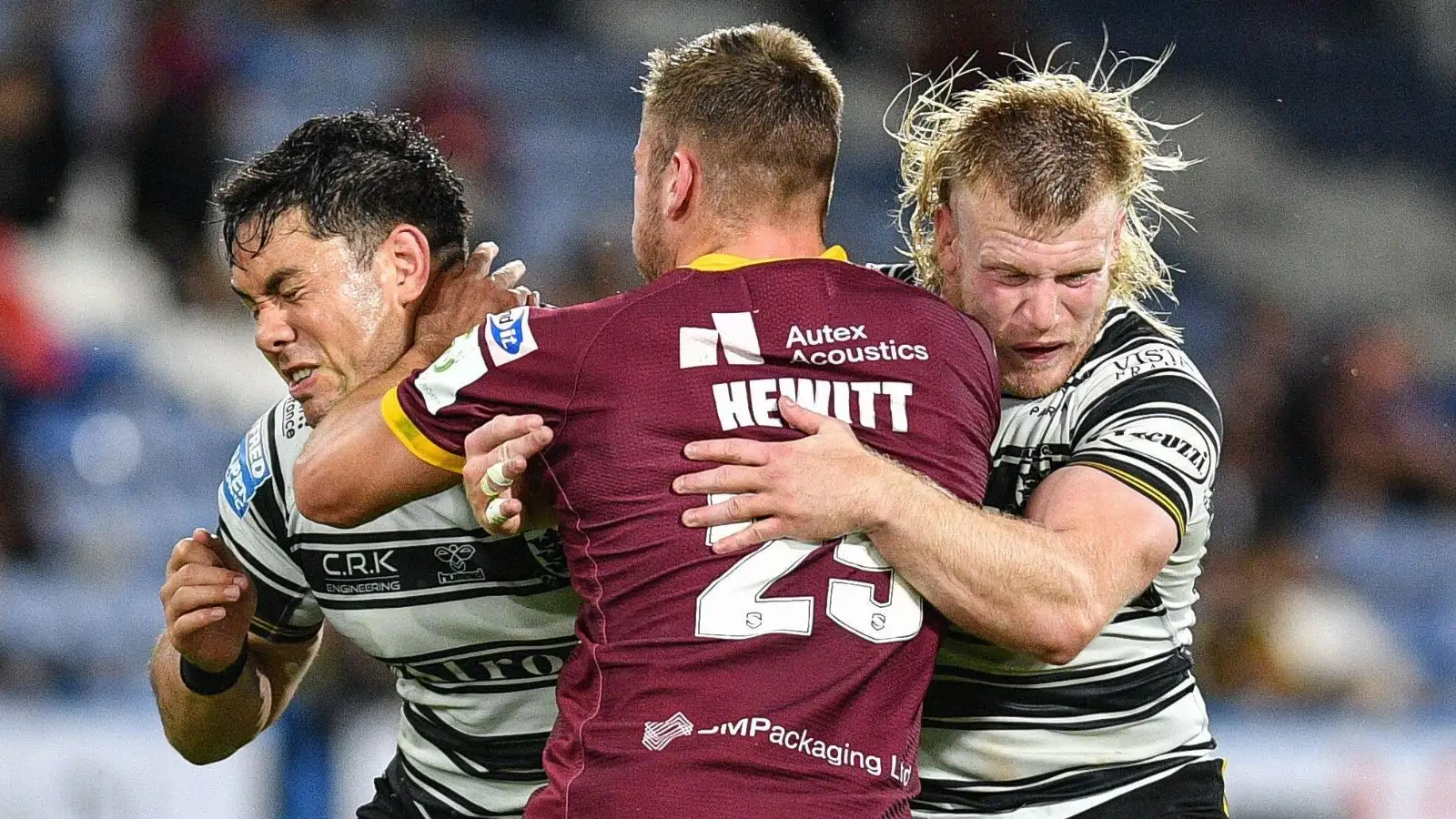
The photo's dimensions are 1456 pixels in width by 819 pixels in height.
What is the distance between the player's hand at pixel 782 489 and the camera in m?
2.71

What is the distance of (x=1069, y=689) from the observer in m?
3.25

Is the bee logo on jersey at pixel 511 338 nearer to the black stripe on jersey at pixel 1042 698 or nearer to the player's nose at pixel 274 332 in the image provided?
the player's nose at pixel 274 332

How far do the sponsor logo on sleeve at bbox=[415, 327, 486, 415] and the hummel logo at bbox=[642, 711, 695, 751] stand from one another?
60 cm

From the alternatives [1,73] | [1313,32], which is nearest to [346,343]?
[1,73]

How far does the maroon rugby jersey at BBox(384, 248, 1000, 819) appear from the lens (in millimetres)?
2654

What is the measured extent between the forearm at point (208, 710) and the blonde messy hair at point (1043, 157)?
1.62 metres

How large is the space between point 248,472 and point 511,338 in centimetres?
112

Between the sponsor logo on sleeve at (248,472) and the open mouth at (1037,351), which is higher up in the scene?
the open mouth at (1037,351)

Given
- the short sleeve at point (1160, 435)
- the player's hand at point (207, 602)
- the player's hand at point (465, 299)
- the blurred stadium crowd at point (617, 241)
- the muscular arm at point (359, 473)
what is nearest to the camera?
the muscular arm at point (359, 473)

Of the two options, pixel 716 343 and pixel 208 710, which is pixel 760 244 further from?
pixel 208 710

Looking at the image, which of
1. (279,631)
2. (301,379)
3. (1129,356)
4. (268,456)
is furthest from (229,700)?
(1129,356)

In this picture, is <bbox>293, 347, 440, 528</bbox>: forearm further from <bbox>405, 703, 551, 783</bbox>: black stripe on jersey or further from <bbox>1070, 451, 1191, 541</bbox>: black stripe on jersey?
<bbox>1070, 451, 1191, 541</bbox>: black stripe on jersey

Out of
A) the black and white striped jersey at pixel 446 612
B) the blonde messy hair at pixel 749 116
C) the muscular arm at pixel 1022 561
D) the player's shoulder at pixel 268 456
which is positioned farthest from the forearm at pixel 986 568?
the player's shoulder at pixel 268 456

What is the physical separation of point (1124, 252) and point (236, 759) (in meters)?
3.45
